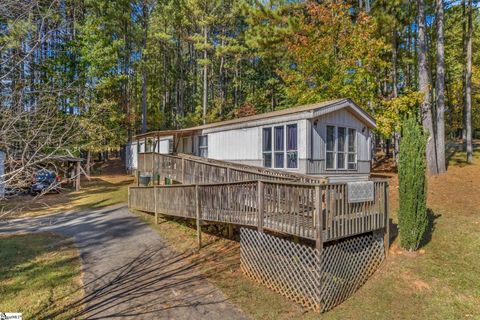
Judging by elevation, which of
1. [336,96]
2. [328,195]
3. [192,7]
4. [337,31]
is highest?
[192,7]

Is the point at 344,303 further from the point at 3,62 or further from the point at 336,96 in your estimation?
the point at 336,96

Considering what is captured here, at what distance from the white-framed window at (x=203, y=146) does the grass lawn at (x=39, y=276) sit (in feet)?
27.7

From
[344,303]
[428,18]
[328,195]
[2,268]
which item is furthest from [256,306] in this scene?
[428,18]

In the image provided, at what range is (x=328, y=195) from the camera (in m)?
5.79

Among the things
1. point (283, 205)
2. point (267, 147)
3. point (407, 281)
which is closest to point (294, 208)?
point (283, 205)

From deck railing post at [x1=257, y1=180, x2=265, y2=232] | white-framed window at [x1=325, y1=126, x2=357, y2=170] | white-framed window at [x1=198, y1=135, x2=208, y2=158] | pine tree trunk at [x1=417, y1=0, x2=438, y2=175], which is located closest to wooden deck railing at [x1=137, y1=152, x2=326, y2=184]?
deck railing post at [x1=257, y1=180, x2=265, y2=232]

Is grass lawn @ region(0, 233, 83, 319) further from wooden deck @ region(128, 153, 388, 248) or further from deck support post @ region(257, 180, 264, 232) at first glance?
deck support post @ region(257, 180, 264, 232)

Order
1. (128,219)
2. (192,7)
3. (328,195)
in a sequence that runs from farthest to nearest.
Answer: (192,7), (128,219), (328,195)

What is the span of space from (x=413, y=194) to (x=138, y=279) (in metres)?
6.84

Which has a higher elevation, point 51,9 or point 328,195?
point 51,9

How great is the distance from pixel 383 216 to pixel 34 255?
926 cm

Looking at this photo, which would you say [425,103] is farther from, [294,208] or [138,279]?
[138,279]

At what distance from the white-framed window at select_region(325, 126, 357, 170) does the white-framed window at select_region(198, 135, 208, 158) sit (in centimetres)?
708

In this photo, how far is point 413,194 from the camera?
739 centimetres
